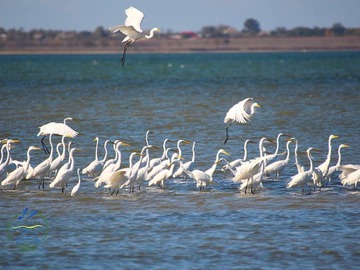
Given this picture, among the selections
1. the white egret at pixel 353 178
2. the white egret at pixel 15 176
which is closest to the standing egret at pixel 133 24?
the white egret at pixel 15 176

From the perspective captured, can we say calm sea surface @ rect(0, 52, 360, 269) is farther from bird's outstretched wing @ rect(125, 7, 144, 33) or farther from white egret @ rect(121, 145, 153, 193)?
bird's outstretched wing @ rect(125, 7, 144, 33)

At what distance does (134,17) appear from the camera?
16109mm

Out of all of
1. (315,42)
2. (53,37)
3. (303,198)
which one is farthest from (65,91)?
(53,37)

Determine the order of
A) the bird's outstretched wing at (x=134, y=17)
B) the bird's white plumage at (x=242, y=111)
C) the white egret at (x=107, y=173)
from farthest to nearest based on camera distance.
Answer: the bird's white plumage at (x=242, y=111) → the bird's outstretched wing at (x=134, y=17) → the white egret at (x=107, y=173)

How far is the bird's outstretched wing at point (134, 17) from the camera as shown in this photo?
52.4 feet

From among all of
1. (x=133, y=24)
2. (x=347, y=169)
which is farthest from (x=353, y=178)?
(x=133, y=24)

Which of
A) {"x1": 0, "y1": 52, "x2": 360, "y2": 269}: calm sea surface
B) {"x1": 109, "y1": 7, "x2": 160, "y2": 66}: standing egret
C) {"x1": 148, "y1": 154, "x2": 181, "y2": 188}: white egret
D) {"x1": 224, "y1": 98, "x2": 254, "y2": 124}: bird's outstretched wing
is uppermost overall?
{"x1": 109, "y1": 7, "x2": 160, "y2": 66}: standing egret

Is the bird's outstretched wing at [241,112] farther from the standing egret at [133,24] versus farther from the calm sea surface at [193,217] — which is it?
the standing egret at [133,24]

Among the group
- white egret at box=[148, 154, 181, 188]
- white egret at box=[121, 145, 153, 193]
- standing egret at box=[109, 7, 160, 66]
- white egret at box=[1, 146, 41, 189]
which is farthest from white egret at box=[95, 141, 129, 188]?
standing egret at box=[109, 7, 160, 66]

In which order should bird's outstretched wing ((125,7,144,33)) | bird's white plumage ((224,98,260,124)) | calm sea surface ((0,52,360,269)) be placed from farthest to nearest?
1. bird's white plumage ((224,98,260,124))
2. bird's outstretched wing ((125,7,144,33))
3. calm sea surface ((0,52,360,269))

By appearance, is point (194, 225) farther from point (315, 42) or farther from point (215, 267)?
point (315, 42)

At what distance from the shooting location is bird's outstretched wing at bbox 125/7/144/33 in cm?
1598

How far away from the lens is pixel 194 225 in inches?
477

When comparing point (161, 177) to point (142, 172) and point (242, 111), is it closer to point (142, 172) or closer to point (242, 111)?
point (142, 172)
